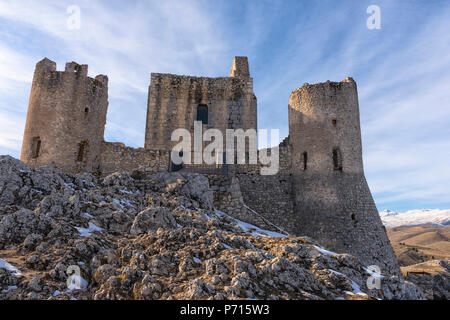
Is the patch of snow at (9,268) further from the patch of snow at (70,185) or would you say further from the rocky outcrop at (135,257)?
the patch of snow at (70,185)

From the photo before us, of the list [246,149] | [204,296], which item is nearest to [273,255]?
[204,296]

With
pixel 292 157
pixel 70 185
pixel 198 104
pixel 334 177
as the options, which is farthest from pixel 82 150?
pixel 334 177

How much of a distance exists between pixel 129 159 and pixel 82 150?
2.47m

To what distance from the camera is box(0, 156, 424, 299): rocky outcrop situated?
540 cm

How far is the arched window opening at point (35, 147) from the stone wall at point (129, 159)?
2.90 m

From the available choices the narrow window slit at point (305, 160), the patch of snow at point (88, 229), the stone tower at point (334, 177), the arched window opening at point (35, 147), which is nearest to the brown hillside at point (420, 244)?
the stone tower at point (334, 177)

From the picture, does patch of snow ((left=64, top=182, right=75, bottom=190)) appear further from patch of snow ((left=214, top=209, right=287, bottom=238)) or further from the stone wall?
patch of snow ((left=214, top=209, right=287, bottom=238))

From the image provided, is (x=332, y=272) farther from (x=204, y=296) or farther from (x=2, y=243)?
(x=2, y=243)

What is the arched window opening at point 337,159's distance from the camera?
15.3 m

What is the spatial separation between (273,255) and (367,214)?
9864 millimetres

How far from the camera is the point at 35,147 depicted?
14930mm

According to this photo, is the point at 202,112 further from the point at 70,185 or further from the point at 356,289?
the point at 356,289

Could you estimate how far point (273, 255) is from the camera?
23.0 feet

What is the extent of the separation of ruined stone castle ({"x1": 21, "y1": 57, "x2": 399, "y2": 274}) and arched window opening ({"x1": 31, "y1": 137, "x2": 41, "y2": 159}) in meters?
0.04
